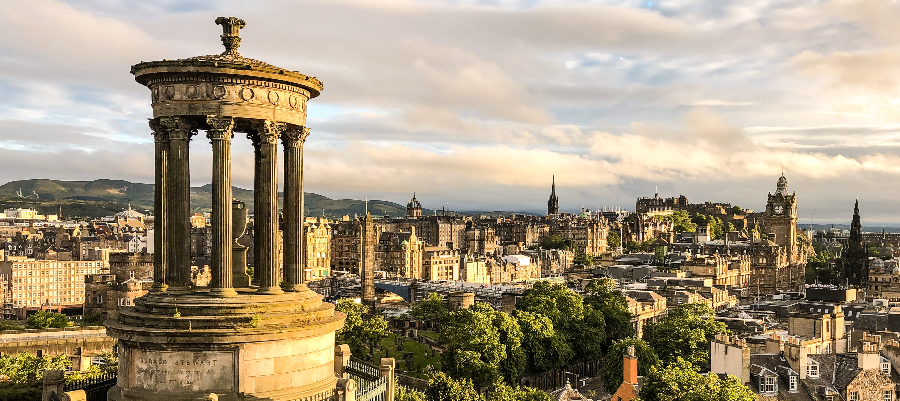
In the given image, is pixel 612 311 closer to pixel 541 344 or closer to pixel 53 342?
pixel 541 344

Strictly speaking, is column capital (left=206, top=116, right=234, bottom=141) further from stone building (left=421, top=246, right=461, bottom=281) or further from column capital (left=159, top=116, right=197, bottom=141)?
stone building (left=421, top=246, right=461, bottom=281)

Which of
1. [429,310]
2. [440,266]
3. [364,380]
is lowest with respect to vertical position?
[440,266]

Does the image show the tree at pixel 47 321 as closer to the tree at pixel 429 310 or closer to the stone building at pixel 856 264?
the tree at pixel 429 310

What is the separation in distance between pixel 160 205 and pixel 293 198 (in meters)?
3.09

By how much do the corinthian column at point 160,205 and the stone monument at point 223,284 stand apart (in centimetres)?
2

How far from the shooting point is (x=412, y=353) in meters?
71.4

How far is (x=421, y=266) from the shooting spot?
16212 centimetres

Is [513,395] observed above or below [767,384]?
below

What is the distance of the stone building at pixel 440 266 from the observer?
161 m

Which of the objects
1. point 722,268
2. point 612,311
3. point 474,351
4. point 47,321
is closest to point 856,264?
point 722,268

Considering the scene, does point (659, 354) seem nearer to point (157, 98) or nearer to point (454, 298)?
point (454, 298)

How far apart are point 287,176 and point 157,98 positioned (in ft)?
11.6

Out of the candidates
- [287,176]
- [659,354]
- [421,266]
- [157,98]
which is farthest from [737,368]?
[421,266]

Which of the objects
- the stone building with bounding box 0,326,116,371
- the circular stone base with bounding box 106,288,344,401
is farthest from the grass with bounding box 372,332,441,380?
the circular stone base with bounding box 106,288,344,401
